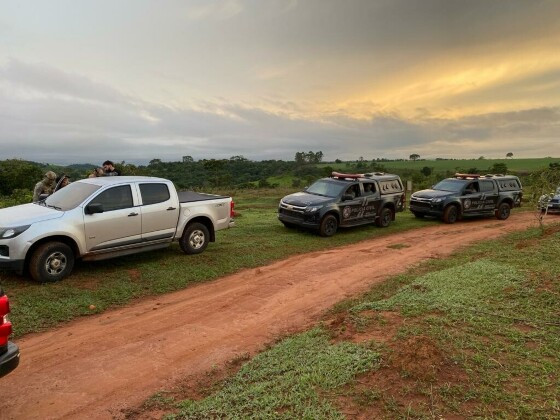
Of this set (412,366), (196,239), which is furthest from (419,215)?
(412,366)

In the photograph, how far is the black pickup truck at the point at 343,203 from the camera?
43.0 ft

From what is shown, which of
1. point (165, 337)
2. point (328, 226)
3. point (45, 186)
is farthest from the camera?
point (328, 226)

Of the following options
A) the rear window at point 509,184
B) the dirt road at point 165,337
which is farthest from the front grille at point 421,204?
the dirt road at point 165,337

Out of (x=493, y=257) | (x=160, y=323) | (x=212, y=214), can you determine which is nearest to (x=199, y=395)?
(x=160, y=323)

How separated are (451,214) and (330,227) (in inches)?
255

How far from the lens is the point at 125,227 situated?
8.32m

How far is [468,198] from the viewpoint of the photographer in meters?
17.4

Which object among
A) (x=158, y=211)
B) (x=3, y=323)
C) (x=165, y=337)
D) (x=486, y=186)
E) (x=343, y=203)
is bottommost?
(x=165, y=337)

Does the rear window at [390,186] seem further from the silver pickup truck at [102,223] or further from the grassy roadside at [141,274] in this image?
the silver pickup truck at [102,223]

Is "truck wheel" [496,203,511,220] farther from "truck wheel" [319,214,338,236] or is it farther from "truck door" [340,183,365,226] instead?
"truck wheel" [319,214,338,236]

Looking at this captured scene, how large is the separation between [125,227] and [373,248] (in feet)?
22.1

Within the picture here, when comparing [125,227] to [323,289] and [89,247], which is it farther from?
[323,289]

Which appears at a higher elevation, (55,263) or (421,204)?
(421,204)

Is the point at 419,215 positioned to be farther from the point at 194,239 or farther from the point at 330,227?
the point at 194,239
